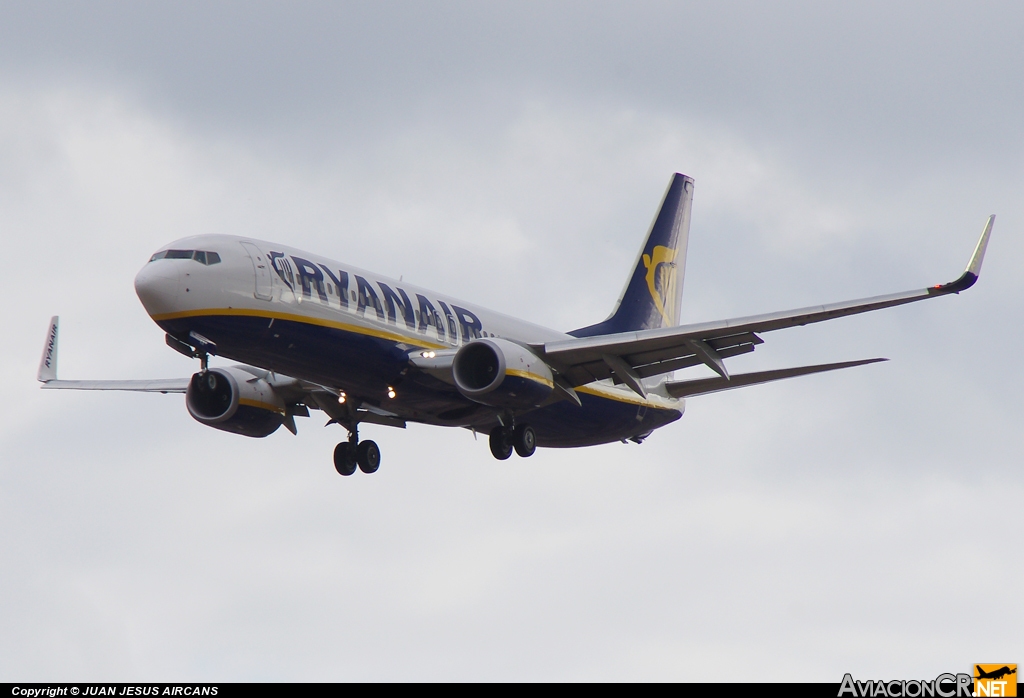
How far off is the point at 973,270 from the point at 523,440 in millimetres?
12398

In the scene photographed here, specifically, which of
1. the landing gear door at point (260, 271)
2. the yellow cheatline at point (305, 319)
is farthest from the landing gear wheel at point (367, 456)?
the landing gear door at point (260, 271)

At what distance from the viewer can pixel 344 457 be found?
3722 centimetres

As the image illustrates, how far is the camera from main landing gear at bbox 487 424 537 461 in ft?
116

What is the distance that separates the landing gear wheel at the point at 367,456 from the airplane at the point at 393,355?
3 cm

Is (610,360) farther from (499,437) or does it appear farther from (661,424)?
(661,424)

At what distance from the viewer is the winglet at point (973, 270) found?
29.0 meters

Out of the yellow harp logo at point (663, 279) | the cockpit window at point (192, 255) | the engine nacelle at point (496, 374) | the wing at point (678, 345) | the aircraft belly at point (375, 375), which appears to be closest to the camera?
the cockpit window at point (192, 255)

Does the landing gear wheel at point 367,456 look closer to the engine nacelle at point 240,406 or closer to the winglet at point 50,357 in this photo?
the engine nacelle at point 240,406

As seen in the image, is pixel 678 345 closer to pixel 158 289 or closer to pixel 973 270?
pixel 973 270

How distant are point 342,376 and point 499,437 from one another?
511 centimetres

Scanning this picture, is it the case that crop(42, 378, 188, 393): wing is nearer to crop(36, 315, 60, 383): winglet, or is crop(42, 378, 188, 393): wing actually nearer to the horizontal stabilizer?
crop(36, 315, 60, 383): winglet

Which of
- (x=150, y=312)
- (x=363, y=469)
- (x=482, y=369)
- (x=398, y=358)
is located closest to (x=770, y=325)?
(x=482, y=369)

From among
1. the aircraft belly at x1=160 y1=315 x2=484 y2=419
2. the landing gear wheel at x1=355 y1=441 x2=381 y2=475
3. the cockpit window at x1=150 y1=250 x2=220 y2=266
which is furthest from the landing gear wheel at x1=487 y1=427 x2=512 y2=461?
the cockpit window at x1=150 y1=250 x2=220 y2=266

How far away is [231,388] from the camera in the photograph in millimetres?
35938
